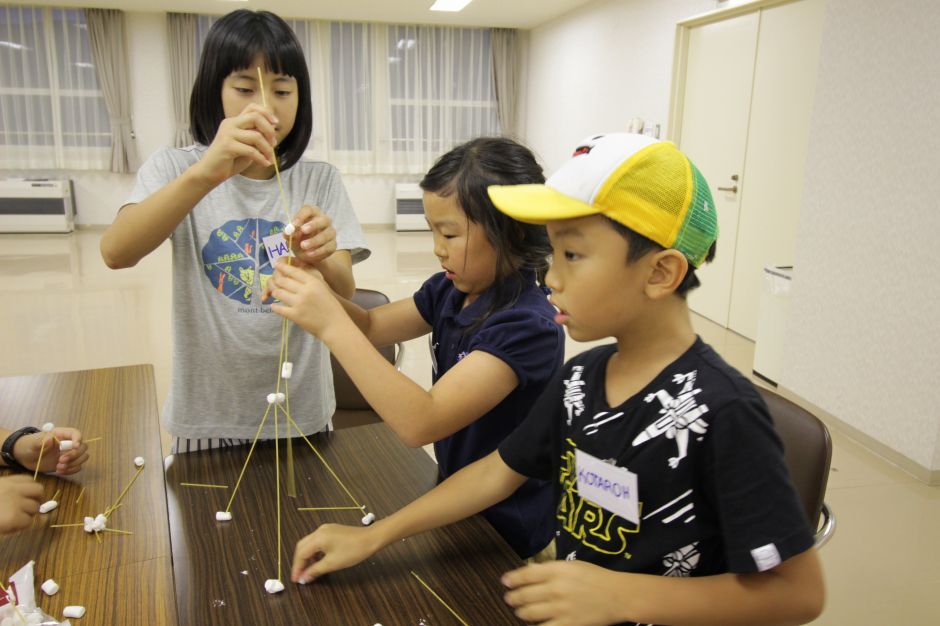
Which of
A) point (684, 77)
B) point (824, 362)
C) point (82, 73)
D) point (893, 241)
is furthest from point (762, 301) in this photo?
point (82, 73)

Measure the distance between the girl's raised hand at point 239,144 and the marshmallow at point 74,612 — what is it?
0.70 meters

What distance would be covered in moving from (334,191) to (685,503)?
1053 millimetres

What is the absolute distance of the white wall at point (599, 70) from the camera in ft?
20.9

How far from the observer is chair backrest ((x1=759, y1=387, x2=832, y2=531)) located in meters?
1.33

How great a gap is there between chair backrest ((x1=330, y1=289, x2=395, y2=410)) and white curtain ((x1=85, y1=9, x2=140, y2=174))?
8.17 m

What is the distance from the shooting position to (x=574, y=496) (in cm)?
96

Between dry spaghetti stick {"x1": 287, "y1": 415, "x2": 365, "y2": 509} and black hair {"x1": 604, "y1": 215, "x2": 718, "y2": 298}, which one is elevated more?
black hair {"x1": 604, "y1": 215, "x2": 718, "y2": 298}

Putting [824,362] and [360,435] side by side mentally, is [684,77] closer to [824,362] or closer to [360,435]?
[824,362]

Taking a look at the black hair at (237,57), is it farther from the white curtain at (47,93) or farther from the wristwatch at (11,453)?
the white curtain at (47,93)

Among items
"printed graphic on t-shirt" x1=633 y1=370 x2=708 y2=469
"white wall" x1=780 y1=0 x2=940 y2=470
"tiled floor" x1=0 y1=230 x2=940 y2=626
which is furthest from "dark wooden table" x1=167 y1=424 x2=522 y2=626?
"white wall" x1=780 y1=0 x2=940 y2=470

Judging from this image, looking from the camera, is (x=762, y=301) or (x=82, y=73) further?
(x=82, y=73)

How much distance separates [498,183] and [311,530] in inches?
27.4

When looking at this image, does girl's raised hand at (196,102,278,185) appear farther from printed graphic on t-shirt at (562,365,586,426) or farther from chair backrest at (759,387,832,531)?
chair backrest at (759,387,832,531)

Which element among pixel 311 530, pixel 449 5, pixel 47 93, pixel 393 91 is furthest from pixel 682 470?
pixel 47 93
